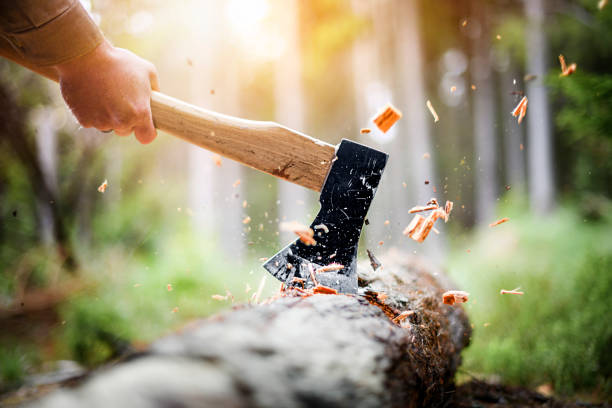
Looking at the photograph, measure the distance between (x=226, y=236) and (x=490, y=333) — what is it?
32.0ft

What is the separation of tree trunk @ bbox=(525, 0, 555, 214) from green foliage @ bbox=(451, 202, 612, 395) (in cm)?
554

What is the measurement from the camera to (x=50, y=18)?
165 cm

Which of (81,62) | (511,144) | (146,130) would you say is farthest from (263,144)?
(511,144)

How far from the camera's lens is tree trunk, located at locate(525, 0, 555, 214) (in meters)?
9.27

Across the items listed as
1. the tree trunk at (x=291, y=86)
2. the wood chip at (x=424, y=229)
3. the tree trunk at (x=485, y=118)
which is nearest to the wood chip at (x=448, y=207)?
the wood chip at (x=424, y=229)

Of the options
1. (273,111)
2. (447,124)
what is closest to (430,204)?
(273,111)

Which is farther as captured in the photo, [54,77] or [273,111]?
[273,111]

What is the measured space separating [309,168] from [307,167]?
1 centimetres

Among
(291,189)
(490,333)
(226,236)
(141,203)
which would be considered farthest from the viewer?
(291,189)

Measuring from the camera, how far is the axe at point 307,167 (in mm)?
1628

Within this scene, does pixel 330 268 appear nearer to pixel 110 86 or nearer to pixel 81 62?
pixel 110 86

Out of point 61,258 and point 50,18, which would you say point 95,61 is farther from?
point 61,258

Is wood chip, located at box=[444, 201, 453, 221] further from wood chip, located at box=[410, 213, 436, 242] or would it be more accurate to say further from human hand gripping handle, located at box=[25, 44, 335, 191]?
human hand gripping handle, located at box=[25, 44, 335, 191]

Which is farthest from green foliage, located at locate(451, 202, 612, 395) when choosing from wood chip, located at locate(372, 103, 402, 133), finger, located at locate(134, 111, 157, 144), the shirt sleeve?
the shirt sleeve
